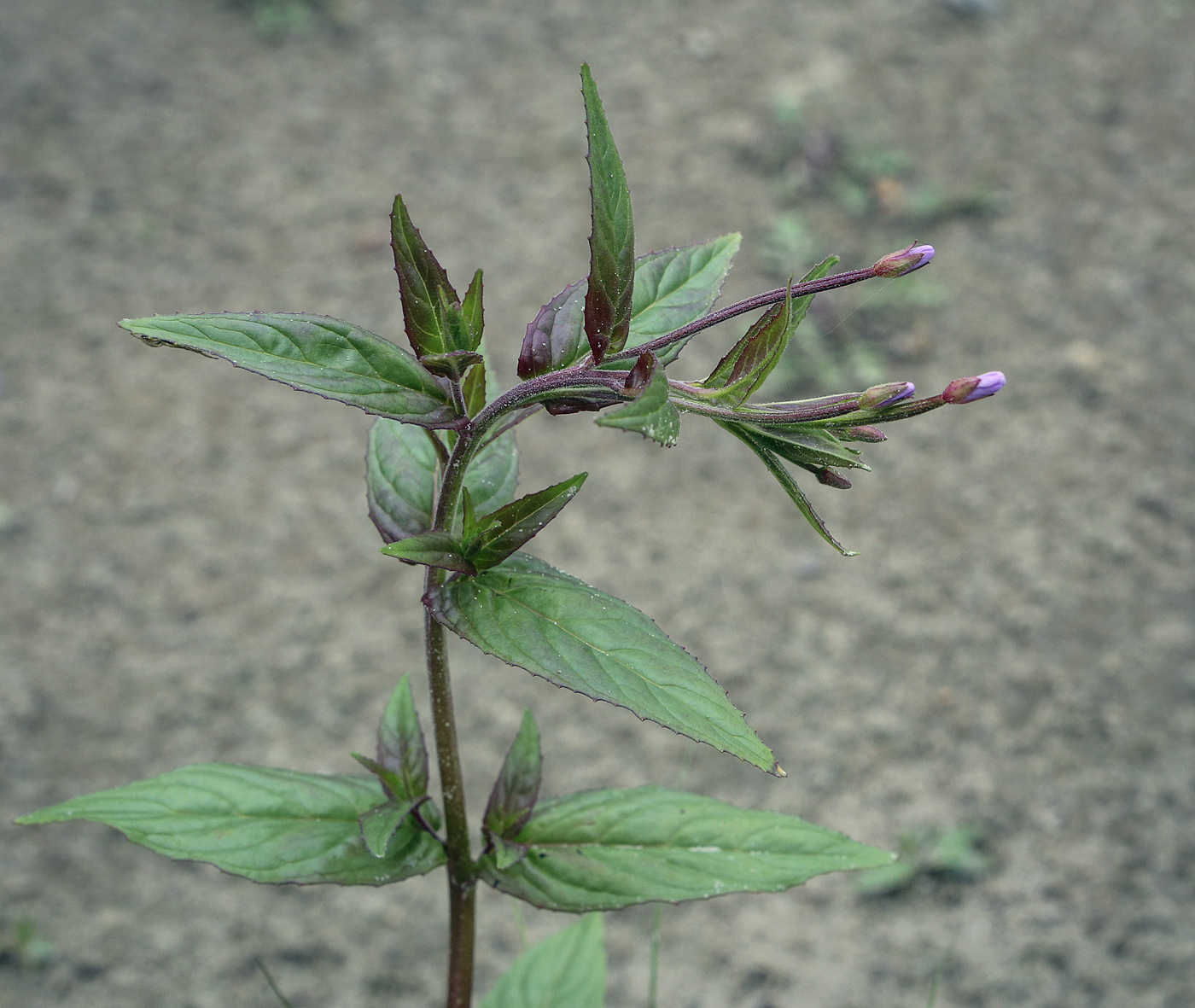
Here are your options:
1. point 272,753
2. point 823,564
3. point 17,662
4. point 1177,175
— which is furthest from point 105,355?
point 1177,175

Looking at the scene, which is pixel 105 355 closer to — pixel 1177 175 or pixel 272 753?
pixel 272 753

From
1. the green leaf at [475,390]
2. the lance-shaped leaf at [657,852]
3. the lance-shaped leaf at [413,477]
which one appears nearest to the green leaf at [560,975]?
the lance-shaped leaf at [657,852]

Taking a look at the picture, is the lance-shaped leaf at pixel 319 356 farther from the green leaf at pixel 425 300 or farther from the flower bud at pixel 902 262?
the flower bud at pixel 902 262

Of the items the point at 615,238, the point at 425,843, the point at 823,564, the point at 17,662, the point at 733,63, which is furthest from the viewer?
the point at 733,63

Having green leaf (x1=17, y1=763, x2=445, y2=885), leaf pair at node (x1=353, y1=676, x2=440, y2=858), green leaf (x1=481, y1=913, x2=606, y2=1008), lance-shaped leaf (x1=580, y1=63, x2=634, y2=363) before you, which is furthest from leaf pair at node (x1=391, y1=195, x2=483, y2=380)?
green leaf (x1=481, y1=913, x2=606, y2=1008)

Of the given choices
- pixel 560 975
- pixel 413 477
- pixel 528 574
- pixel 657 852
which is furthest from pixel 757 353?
pixel 560 975

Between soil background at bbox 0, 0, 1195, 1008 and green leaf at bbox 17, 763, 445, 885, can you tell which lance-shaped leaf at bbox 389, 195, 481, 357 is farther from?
soil background at bbox 0, 0, 1195, 1008

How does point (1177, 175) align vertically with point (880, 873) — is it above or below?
above
